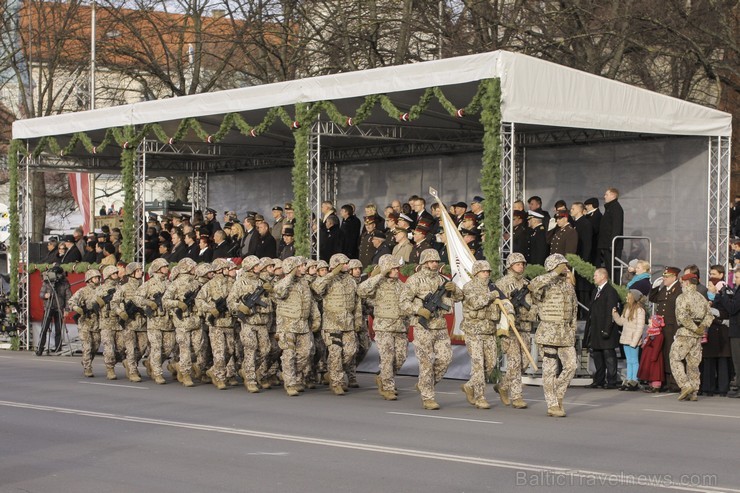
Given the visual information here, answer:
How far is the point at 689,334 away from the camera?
1705 cm

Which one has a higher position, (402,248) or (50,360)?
(402,248)

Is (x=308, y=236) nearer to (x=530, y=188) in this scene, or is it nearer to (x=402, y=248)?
(x=402, y=248)

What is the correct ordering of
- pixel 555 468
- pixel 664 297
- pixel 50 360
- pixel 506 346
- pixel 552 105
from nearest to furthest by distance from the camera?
pixel 555 468, pixel 506 346, pixel 664 297, pixel 552 105, pixel 50 360

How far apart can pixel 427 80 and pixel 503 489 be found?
11138mm

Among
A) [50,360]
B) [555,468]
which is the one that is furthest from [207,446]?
[50,360]

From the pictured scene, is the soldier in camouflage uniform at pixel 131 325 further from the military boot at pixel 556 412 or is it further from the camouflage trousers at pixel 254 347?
the military boot at pixel 556 412

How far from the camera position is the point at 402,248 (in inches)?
829

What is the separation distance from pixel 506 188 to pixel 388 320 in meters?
3.75

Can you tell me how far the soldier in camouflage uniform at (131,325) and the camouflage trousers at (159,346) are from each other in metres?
0.46

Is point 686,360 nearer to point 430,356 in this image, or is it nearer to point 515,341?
point 515,341

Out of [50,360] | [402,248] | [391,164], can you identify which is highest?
[391,164]

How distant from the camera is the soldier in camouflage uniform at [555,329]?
14852mm

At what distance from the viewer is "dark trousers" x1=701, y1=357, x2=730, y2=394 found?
59.1 feet

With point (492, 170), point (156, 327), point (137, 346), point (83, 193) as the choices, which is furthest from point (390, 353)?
point (83, 193)
